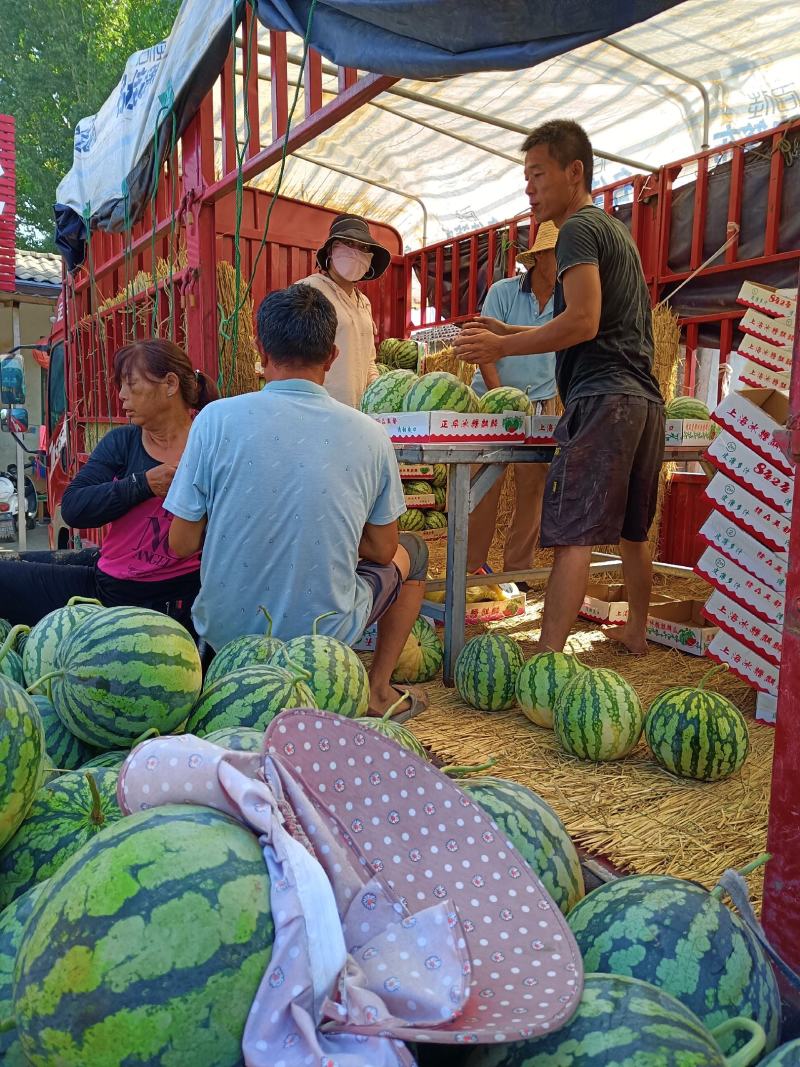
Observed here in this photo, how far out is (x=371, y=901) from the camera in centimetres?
82

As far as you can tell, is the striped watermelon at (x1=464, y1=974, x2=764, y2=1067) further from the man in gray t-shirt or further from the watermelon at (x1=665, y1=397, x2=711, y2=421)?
the watermelon at (x1=665, y1=397, x2=711, y2=421)

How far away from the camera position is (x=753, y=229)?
5715 millimetres

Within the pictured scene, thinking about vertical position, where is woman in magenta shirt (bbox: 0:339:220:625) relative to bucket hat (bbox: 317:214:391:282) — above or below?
below

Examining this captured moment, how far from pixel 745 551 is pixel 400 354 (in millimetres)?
5012

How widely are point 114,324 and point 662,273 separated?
4.98m

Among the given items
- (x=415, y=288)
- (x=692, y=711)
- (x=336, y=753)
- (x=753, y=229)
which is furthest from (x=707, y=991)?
(x=415, y=288)

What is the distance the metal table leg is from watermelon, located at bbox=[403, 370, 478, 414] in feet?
1.69

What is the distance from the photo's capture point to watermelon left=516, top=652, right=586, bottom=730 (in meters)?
2.95

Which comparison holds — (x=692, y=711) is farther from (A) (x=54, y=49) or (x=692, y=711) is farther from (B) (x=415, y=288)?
(A) (x=54, y=49)

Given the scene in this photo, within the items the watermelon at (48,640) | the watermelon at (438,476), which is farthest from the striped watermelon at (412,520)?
the watermelon at (48,640)

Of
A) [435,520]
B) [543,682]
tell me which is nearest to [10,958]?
[543,682]

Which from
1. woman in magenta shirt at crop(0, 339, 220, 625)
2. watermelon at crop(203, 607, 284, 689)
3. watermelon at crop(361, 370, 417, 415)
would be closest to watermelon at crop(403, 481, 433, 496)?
watermelon at crop(361, 370, 417, 415)

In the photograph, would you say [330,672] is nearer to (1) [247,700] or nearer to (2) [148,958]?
(1) [247,700]

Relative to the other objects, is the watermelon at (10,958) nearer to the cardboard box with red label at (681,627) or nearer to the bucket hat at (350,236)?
→ the cardboard box with red label at (681,627)
